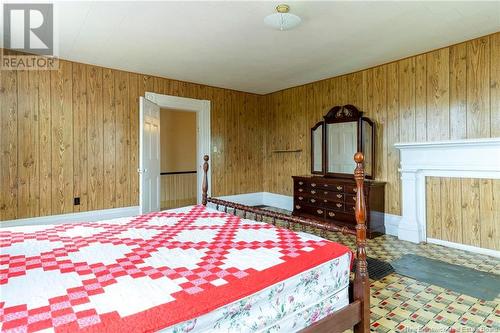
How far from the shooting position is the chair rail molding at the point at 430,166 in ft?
10.7

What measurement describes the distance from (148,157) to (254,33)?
7.76 feet

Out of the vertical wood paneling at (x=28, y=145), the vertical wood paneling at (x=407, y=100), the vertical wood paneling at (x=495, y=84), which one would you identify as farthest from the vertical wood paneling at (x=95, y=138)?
the vertical wood paneling at (x=495, y=84)

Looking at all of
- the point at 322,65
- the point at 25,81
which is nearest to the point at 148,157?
the point at 25,81

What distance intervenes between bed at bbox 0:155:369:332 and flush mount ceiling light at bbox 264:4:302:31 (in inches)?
69.5

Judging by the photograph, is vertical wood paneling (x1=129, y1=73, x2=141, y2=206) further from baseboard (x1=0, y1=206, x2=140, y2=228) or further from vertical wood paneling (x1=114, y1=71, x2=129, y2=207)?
baseboard (x1=0, y1=206, x2=140, y2=228)

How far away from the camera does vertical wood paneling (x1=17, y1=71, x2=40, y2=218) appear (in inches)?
150

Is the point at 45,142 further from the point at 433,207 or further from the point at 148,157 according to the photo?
the point at 433,207

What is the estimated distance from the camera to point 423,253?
11.2 feet

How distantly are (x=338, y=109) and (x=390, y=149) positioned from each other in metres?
1.07

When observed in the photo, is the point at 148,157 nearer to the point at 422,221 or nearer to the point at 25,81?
the point at 25,81

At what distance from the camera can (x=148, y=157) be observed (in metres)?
4.43

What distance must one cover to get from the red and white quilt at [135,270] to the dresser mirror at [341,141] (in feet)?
9.85

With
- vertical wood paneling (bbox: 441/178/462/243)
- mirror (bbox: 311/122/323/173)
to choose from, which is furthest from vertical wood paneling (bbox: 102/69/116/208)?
vertical wood paneling (bbox: 441/178/462/243)
